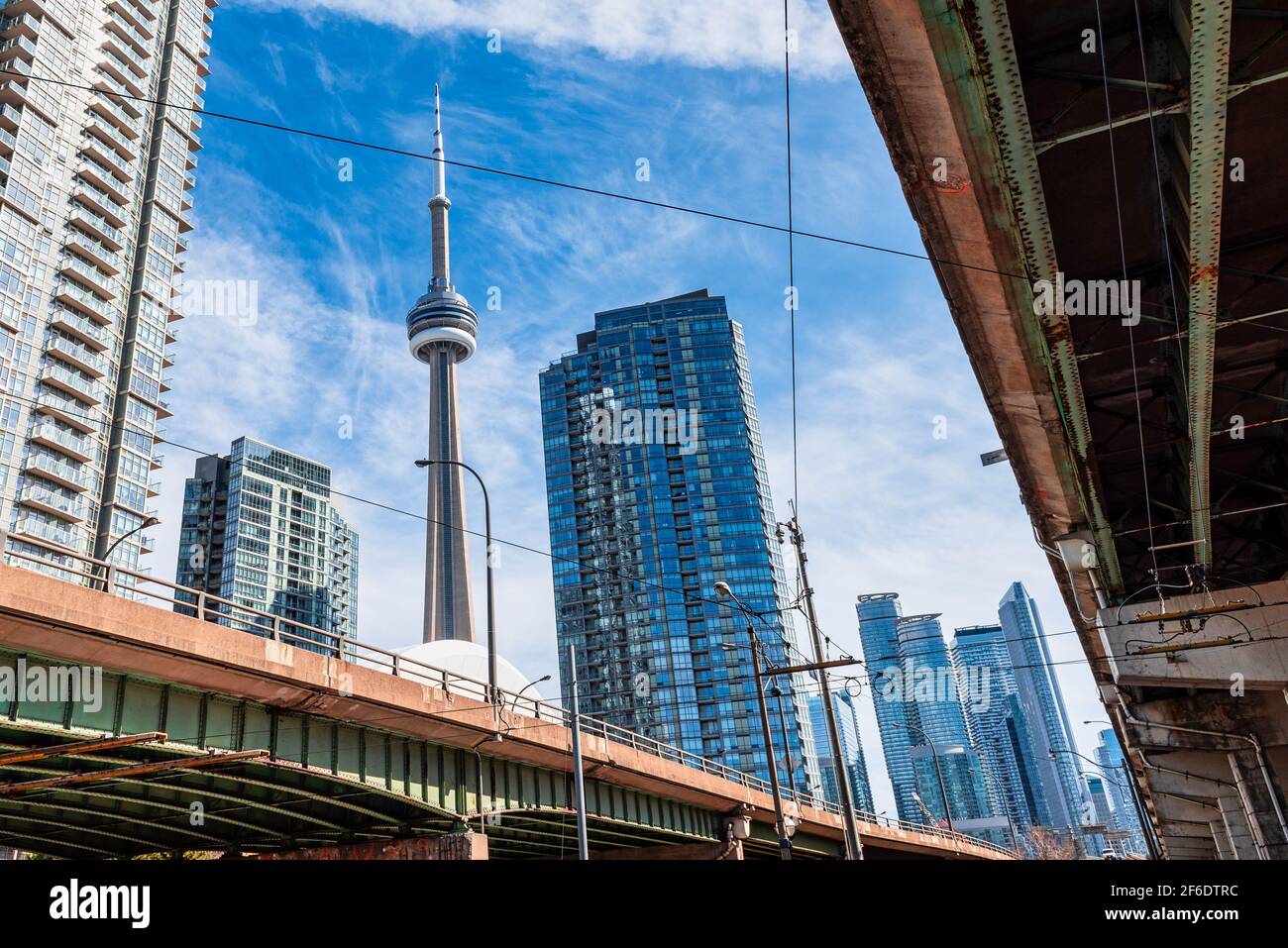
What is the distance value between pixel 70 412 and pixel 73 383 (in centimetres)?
330

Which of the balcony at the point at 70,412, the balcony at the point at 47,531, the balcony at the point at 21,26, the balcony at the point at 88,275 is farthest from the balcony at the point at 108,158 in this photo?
the balcony at the point at 47,531

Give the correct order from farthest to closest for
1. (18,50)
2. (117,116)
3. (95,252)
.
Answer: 1. (117,116)
2. (95,252)
3. (18,50)

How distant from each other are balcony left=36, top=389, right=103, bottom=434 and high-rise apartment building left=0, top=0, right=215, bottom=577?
13 centimetres

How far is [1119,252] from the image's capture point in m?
12.1

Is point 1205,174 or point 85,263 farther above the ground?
point 85,263

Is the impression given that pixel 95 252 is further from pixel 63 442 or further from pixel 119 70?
pixel 119 70

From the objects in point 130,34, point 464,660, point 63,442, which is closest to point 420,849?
point 464,660

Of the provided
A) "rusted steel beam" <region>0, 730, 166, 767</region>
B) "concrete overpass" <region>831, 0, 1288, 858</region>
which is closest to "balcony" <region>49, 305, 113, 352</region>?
"rusted steel beam" <region>0, 730, 166, 767</region>

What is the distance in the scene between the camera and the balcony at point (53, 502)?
268 feet

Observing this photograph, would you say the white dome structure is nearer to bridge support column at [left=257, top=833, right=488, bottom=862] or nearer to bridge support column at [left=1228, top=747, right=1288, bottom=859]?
bridge support column at [left=257, top=833, right=488, bottom=862]

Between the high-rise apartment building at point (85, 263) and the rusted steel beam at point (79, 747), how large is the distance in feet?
232

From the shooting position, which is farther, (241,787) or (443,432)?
(443,432)

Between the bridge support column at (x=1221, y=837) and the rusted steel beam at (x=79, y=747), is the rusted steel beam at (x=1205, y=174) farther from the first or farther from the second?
the bridge support column at (x=1221, y=837)
